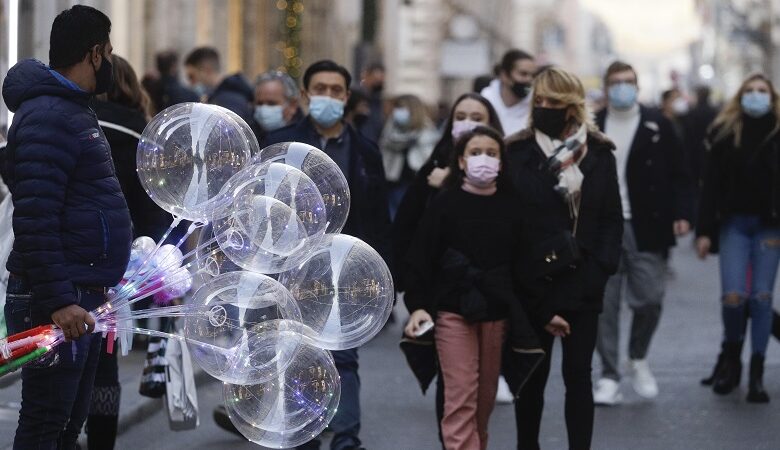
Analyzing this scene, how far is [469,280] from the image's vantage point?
7.76 meters

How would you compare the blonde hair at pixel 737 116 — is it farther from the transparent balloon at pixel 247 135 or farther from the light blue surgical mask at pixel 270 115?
the transparent balloon at pixel 247 135

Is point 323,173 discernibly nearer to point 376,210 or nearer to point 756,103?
point 376,210

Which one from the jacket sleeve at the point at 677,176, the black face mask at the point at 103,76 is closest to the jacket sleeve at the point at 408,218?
the jacket sleeve at the point at 677,176

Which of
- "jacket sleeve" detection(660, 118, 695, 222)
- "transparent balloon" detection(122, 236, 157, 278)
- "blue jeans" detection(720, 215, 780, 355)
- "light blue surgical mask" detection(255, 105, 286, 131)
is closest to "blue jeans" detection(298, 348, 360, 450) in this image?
"transparent balloon" detection(122, 236, 157, 278)

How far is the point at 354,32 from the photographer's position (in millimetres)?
41812

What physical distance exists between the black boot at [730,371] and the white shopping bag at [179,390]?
3.98 metres

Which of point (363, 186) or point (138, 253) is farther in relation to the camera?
point (363, 186)

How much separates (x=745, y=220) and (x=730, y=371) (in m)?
0.93

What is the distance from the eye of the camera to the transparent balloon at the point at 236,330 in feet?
20.5

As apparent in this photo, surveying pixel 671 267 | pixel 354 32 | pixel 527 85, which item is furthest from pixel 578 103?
pixel 354 32

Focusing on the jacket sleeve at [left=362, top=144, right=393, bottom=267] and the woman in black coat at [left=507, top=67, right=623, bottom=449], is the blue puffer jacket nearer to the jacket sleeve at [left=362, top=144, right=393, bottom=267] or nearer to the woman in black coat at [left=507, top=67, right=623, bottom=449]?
the woman in black coat at [left=507, top=67, right=623, bottom=449]

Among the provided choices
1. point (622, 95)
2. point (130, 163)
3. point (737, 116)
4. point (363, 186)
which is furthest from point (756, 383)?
point (130, 163)

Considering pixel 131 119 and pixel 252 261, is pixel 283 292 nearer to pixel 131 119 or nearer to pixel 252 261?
pixel 252 261

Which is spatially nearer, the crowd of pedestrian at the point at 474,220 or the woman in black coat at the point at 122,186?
the crowd of pedestrian at the point at 474,220
